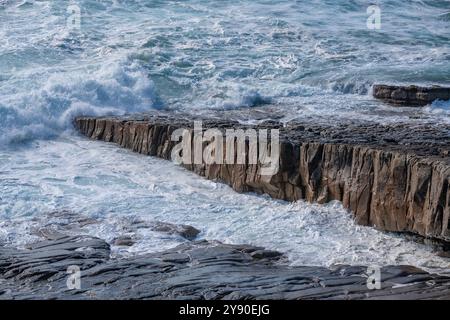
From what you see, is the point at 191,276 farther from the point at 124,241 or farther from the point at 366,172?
the point at 366,172

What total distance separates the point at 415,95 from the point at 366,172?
414 cm

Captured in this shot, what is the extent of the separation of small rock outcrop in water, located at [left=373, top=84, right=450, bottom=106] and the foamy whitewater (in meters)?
0.21

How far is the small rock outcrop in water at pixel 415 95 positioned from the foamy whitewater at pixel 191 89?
21cm

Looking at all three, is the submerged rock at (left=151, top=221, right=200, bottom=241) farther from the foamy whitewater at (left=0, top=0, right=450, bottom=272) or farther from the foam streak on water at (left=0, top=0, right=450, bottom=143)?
the foam streak on water at (left=0, top=0, right=450, bottom=143)

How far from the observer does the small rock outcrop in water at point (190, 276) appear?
6711 millimetres

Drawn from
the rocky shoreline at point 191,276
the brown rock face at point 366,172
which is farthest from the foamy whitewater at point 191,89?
the rocky shoreline at point 191,276

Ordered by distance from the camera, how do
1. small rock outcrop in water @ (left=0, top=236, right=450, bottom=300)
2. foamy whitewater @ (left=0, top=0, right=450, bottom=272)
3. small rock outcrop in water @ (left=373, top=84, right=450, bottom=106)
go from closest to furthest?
1. small rock outcrop in water @ (left=0, top=236, right=450, bottom=300)
2. foamy whitewater @ (left=0, top=0, right=450, bottom=272)
3. small rock outcrop in water @ (left=373, top=84, right=450, bottom=106)

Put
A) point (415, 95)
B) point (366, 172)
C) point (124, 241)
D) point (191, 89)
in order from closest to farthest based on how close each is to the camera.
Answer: point (124, 241) < point (366, 172) < point (415, 95) < point (191, 89)

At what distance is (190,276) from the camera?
711 cm

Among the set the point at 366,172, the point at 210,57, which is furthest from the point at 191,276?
the point at 210,57

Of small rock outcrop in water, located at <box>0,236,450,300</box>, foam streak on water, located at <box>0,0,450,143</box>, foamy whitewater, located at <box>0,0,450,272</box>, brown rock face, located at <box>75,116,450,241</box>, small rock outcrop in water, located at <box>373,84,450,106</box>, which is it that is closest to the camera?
small rock outcrop in water, located at <box>0,236,450,300</box>

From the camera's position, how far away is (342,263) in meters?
7.64

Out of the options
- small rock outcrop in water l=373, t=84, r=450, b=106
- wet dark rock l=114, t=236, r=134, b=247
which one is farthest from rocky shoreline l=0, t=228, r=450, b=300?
small rock outcrop in water l=373, t=84, r=450, b=106

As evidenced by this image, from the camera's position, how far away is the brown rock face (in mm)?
8008
